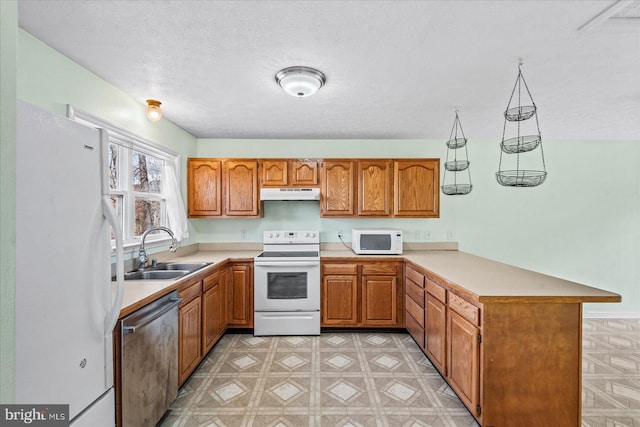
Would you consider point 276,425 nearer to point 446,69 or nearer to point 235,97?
point 235,97

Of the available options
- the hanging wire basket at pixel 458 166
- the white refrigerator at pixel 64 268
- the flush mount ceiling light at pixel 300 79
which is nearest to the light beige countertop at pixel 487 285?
the white refrigerator at pixel 64 268

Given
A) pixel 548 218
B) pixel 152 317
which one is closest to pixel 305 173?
pixel 152 317

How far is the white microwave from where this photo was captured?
343 cm

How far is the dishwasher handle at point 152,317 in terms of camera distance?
148 centimetres

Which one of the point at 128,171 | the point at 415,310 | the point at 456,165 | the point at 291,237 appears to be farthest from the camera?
the point at 291,237

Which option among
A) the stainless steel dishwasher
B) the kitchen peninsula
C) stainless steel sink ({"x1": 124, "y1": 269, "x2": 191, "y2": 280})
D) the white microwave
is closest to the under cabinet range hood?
the white microwave

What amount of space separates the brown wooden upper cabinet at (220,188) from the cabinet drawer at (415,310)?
6.68 ft

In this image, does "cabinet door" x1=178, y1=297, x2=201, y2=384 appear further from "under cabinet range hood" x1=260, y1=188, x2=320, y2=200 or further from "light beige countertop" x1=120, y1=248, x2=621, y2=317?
"under cabinet range hood" x1=260, y1=188, x2=320, y2=200

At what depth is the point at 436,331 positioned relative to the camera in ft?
8.00

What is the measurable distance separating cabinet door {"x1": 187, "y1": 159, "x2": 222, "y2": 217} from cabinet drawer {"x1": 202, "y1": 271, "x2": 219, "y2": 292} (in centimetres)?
96

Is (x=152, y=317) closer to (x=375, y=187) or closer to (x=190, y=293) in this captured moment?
(x=190, y=293)

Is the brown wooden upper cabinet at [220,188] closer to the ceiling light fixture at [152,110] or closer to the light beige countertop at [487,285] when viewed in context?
the light beige countertop at [487,285]

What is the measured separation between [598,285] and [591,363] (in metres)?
1.73

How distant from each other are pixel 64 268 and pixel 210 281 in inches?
70.9
